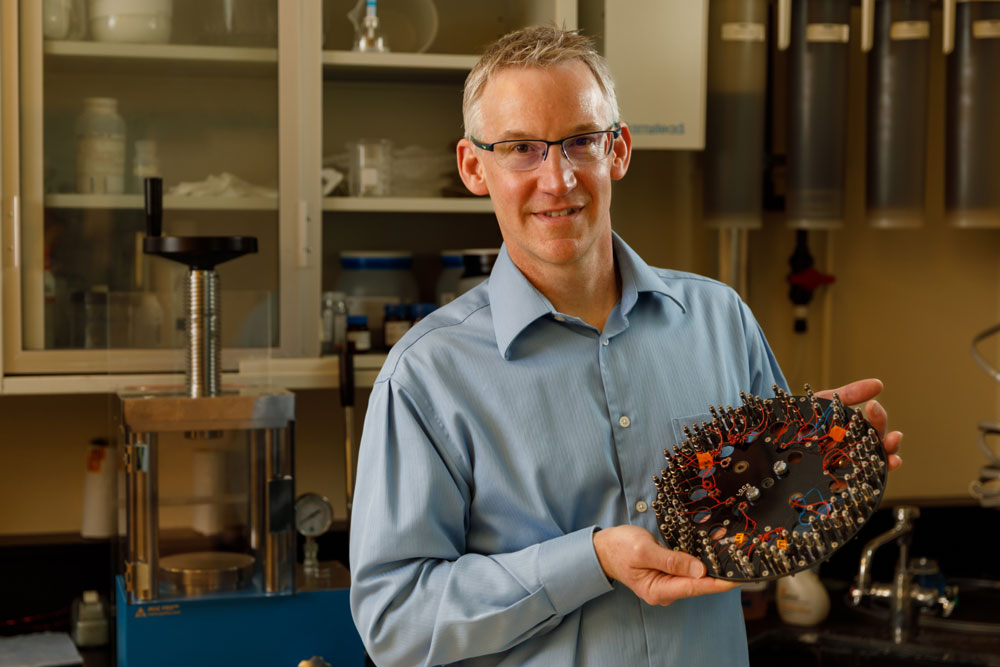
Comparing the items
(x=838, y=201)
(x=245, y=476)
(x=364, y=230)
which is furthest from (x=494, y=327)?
(x=838, y=201)

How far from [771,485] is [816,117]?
1279mm

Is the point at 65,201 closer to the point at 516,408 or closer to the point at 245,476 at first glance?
the point at 245,476

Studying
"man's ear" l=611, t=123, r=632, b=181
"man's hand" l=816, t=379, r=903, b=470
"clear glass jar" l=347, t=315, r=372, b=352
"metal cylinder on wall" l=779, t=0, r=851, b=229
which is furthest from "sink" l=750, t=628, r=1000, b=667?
"man's ear" l=611, t=123, r=632, b=181

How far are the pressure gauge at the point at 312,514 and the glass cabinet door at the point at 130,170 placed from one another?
11.0 inches

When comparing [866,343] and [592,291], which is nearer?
[592,291]

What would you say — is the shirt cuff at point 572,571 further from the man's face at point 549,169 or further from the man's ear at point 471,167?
the man's ear at point 471,167

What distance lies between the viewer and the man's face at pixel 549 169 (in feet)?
3.72

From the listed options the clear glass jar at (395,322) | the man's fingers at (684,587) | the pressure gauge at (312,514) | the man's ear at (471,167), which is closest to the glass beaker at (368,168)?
the clear glass jar at (395,322)

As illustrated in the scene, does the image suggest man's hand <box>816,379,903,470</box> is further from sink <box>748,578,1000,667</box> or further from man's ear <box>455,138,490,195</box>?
sink <box>748,578,1000,667</box>

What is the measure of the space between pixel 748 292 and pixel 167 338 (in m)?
1.23

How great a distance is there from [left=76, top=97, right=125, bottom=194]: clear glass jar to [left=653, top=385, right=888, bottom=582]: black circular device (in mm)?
1243

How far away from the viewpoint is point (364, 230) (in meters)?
2.13

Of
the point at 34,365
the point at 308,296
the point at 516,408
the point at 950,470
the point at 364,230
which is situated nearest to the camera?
the point at 516,408

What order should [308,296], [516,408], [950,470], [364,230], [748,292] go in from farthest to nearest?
[950,470] < [748,292] < [364,230] < [308,296] < [516,408]
